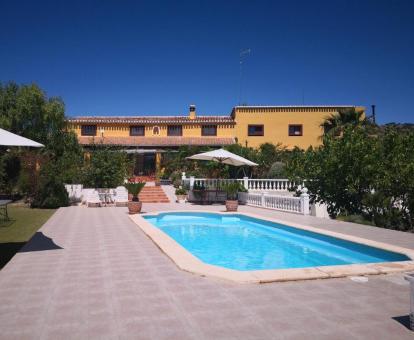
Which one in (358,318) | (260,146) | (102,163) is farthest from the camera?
(260,146)

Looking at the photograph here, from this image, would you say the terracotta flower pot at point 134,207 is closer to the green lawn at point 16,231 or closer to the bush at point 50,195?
the green lawn at point 16,231

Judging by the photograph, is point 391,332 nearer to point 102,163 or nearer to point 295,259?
point 295,259

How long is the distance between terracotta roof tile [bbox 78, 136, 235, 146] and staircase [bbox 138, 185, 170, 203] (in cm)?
1002

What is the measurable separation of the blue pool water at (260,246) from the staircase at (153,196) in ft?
21.6

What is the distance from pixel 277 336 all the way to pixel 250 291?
1436 millimetres

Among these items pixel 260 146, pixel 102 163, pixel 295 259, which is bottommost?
pixel 295 259

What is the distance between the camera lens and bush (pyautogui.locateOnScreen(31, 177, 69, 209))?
57.9 feet

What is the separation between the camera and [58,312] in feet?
14.1

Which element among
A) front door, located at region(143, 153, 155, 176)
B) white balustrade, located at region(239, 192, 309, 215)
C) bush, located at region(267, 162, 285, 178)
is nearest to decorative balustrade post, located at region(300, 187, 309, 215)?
white balustrade, located at region(239, 192, 309, 215)

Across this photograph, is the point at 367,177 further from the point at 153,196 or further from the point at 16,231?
the point at 153,196

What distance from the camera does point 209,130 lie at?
36.7 m

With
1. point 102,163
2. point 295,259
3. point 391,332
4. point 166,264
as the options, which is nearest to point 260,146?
point 102,163

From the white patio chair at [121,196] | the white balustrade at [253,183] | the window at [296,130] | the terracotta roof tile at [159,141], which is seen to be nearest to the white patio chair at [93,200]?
the white patio chair at [121,196]

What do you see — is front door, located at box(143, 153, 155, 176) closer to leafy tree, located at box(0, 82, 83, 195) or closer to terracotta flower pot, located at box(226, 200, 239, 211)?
leafy tree, located at box(0, 82, 83, 195)
